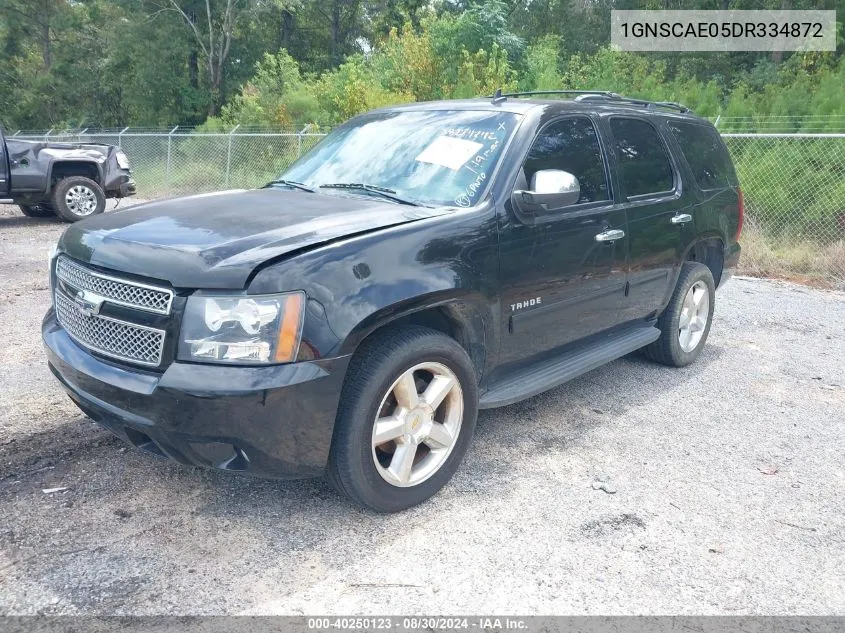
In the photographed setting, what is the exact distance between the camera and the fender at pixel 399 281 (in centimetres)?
270

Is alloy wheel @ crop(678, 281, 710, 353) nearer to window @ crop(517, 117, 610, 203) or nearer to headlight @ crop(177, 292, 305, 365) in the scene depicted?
window @ crop(517, 117, 610, 203)

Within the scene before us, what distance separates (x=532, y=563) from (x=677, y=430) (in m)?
1.81

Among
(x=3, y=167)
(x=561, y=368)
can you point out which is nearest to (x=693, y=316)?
(x=561, y=368)

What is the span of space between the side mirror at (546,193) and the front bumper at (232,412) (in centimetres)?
136

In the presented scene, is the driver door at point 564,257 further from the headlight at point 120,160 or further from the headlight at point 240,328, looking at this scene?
the headlight at point 120,160

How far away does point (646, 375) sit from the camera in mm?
5230

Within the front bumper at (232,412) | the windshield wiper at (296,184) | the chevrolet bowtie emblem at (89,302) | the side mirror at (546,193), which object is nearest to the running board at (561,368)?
the side mirror at (546,193)

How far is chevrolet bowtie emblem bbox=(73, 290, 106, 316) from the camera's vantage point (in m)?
2.92

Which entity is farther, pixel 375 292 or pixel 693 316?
pixel 693 316

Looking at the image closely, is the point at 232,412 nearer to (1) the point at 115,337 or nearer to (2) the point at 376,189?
(1) the point at 115,337

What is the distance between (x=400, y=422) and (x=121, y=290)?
129 centimetres

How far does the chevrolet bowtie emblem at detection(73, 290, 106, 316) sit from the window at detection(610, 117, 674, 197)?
309 centimetres

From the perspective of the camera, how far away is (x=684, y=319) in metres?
5.33

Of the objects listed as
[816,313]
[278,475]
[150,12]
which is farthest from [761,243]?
[150,12]
